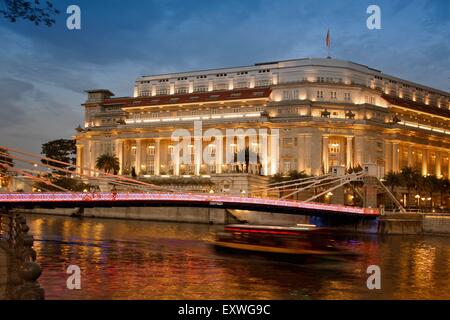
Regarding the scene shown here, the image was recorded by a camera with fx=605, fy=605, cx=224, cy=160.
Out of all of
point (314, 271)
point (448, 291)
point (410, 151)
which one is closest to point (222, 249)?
point (314, 271)

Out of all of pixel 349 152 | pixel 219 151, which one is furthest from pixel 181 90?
pixel 349 152

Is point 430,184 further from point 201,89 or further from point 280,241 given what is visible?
point 280,241

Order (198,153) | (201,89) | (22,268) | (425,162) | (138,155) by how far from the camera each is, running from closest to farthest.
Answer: (22,268) → (198,153) → (425,162) → (138,155) → (201,89)

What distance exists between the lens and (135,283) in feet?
126

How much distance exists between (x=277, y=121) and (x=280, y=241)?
77221mm

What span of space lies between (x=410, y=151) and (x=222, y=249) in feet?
300

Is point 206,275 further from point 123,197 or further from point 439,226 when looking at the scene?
point 439,226

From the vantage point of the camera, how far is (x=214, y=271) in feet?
147

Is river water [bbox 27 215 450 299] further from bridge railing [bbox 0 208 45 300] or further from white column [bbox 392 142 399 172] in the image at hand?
white column [bbox 392 142 399 172]

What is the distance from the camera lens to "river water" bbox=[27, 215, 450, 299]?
36281 mm

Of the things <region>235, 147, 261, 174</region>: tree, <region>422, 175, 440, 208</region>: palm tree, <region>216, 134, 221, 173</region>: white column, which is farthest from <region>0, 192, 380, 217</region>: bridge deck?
<region>216, 134, 221, 173</region>: white column

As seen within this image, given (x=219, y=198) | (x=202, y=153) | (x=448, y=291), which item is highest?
(x=202, y=153)

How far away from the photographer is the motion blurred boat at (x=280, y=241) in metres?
54.0

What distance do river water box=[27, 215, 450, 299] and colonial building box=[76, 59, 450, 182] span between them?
61289 millimetres
